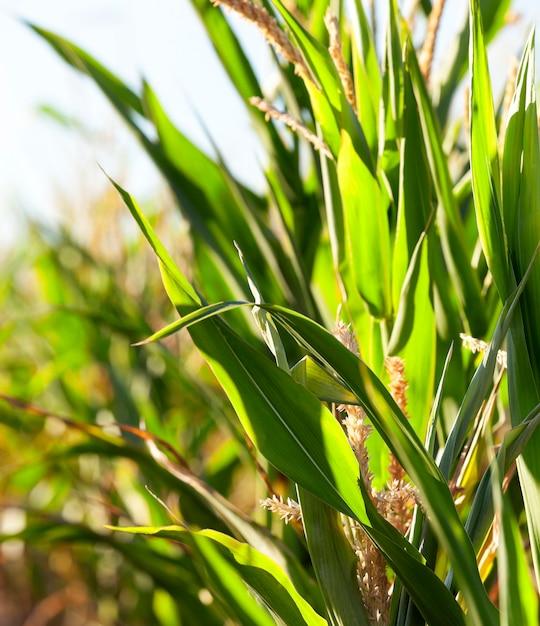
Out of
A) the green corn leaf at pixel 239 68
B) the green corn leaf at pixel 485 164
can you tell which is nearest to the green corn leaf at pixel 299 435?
the green corn leaf at pixel 485 164

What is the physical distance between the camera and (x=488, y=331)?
0.41 meters

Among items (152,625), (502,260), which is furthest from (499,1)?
(152,625)

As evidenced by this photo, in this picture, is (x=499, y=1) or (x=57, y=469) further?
(x=57, y=469)

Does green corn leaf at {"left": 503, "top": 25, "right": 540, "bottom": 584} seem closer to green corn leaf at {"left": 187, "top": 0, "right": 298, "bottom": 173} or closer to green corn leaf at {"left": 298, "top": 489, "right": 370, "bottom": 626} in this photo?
green corn leaf at {"left": 298, "top": 489, "right": 370, "bottom": 626}

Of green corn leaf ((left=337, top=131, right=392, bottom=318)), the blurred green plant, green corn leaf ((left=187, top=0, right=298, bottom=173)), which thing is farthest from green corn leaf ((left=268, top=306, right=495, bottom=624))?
green corn leaf ((left=187, top=0, right=298, bottom=173))

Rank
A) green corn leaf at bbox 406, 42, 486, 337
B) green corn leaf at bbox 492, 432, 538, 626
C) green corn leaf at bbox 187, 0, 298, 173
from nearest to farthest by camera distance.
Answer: green corn leaf at bbox 492, 432, 538, 626 < green corn leaf at bbox 406, 42, 486, 337 < green corn leaf at bbox 187, 0, 298, 173

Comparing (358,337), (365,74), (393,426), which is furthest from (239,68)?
(393,426)

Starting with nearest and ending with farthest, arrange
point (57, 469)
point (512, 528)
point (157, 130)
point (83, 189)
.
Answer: point (512, 528) < point (157, 130) < point (57, 469) < point (83, 189)

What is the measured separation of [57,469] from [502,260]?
835mm

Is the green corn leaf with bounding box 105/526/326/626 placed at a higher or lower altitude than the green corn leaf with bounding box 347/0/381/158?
lower

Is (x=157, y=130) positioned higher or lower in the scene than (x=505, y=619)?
higher

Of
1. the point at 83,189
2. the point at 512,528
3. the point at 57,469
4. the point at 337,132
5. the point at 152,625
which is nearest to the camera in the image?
the point at 512,528

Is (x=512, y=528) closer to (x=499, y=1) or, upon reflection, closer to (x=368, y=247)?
(x=368, y=247)

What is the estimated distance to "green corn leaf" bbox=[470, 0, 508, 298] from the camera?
30cm
